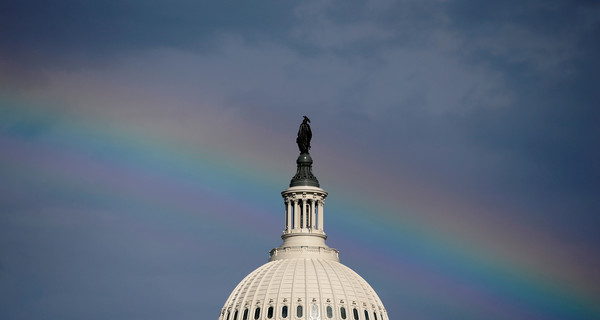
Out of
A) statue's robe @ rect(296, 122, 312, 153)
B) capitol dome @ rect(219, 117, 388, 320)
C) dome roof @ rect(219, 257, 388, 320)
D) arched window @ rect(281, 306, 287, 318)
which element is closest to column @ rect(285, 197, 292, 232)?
capitol dome @ rect(219, 117, 388, 320)

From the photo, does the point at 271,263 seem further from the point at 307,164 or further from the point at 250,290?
the point at 307,164

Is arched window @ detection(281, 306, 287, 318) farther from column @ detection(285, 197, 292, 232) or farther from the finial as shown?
the finial

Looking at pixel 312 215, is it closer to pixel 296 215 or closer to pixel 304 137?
pixel 296 215

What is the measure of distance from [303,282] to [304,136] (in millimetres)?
25185

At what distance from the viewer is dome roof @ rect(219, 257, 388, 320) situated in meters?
148

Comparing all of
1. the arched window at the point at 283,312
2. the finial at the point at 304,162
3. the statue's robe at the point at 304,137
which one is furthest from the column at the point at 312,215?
the arched window at the point at 283,312

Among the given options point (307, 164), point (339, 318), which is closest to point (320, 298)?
point (339, 318)

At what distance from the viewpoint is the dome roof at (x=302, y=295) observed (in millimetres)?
148500

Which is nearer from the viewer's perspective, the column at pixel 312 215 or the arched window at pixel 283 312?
the arched window at pixel 283 312

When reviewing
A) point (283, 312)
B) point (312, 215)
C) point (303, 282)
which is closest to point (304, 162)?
point (312, 215)

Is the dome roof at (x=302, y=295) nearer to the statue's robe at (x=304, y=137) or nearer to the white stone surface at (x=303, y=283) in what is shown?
the white stone surface at (x=303, y=283)

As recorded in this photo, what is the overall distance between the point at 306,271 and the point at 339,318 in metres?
A: 7.67

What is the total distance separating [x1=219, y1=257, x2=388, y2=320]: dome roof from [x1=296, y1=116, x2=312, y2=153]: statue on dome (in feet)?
62.9

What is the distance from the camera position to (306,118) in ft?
544
